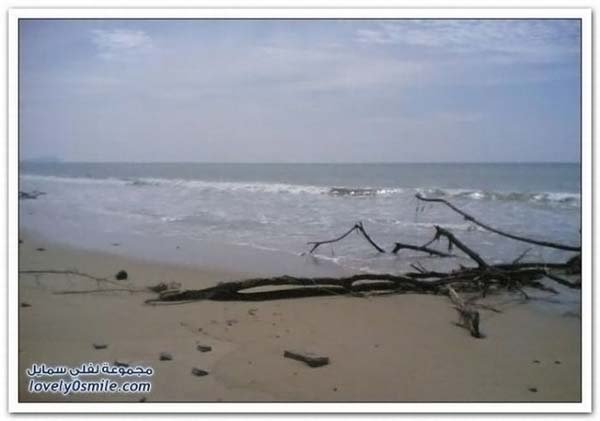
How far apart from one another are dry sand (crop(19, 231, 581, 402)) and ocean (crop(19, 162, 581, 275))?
56 cm

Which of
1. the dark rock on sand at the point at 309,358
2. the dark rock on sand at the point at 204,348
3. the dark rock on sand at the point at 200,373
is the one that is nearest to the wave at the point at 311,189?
the dark rock on sand at the point at 309,358

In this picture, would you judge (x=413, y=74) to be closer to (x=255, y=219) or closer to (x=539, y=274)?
(x=539, y=274)

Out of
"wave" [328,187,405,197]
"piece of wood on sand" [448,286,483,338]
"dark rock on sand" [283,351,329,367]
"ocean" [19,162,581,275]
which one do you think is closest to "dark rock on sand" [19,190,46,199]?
"ocean" [19,162,581,275]

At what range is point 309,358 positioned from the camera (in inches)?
97.3

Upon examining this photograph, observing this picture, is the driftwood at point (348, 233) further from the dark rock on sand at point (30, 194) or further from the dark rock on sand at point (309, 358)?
the dark rock on sand at point (30, 194)

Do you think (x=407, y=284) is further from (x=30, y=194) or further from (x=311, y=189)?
(x=30, y=194)

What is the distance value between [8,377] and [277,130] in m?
1.89

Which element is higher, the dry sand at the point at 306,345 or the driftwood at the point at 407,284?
the driftwood at the point at 407,284

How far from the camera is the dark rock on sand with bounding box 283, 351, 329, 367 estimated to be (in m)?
2.46

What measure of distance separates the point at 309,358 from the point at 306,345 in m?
0.15

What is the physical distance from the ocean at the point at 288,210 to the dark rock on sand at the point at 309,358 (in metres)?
0.96

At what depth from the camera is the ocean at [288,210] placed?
3.64 metres
